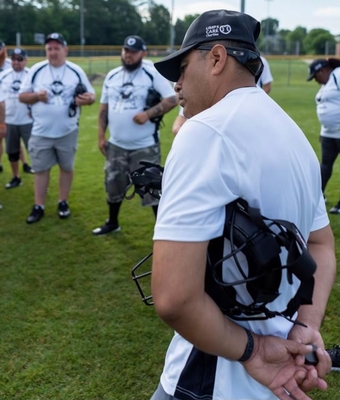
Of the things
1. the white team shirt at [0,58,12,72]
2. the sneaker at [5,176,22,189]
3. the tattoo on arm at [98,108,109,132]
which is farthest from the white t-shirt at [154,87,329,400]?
the white team shirt at [0,58,12,72]

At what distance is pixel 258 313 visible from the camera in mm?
1308

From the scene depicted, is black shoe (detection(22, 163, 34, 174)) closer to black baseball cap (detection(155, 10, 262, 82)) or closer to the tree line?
black baseball cap (detection(155, 10, 262, 82))

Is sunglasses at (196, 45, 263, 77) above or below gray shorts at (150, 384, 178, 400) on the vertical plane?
above

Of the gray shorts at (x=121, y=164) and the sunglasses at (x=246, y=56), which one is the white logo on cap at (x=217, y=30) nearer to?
the sunglasses at (x=246, y=56)

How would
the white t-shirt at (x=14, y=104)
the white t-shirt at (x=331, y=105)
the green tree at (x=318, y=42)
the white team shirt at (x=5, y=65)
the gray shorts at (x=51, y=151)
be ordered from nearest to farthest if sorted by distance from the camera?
the gray shorts at (x=51, y=151) → the white t-shirt at (x=331, y=105) → the white t-shirt at (x=14, y=104) → the white team shirt at (x=5, y=65) → the green tree at (x=318, y=42)

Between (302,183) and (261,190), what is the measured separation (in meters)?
0.15

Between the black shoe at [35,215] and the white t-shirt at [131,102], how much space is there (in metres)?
1.41

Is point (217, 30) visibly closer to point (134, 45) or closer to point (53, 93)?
point (134, 45)

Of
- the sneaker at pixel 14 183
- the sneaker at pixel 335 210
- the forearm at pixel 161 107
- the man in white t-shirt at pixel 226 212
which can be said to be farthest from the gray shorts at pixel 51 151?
the man in white t-shirt at pixel 226 212

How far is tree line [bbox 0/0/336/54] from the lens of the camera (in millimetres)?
63031

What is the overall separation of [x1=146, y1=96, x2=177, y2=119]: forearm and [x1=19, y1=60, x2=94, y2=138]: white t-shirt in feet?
3.15

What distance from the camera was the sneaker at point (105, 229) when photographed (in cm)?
551

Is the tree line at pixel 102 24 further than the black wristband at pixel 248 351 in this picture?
Yes

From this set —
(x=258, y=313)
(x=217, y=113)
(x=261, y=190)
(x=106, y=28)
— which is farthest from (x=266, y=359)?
(x=106, y=28)
